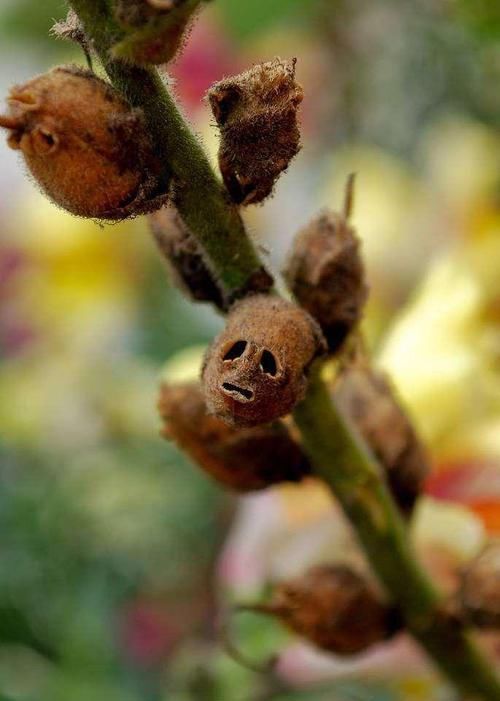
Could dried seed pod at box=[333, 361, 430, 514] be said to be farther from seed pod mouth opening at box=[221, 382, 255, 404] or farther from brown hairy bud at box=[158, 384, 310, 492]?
seed pod mouth opening at box=[221, 382, 255, 404]

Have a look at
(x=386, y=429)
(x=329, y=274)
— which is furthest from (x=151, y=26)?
(x=386, y=429)

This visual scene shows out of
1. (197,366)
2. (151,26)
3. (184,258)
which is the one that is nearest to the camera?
(151,26)

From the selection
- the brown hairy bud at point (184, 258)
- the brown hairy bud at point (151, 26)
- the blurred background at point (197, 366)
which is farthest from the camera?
the blurred background at point (197, 366)

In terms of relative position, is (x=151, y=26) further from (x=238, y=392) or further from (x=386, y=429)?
(x=386, y=429)

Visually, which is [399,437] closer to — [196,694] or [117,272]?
[196,694]

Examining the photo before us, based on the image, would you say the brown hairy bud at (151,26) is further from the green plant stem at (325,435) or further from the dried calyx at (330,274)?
the dried calyx at (330,274)

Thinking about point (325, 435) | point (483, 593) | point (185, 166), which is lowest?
point (483, 593)

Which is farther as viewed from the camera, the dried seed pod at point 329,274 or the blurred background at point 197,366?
the blurred background at point 197,366

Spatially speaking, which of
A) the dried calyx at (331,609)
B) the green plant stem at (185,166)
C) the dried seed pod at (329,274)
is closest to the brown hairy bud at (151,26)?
the green plant stem at (185,166)
